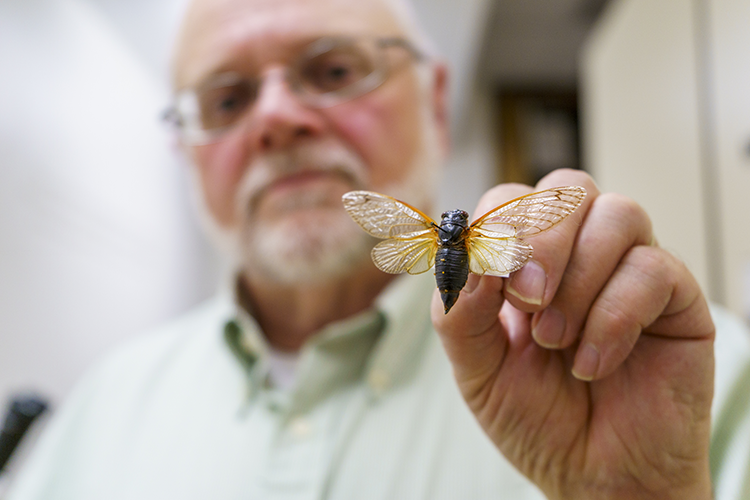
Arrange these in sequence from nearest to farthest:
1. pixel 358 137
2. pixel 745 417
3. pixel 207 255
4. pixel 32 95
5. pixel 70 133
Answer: pixel 745 417, pixel 358 137, pixel 32 95, pixel 70 133, pixel 207 255

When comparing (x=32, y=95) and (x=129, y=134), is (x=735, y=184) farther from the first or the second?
(x=129, y=134)

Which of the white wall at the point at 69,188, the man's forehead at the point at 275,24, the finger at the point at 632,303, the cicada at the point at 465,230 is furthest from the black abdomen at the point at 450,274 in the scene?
the white wall at the point at 69,188

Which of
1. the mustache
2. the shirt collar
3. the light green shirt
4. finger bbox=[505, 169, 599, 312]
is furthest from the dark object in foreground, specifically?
finger bbox=[505, 169, 599, 312]

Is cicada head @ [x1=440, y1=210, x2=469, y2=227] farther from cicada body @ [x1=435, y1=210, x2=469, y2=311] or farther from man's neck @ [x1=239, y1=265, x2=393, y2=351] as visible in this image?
man's neck @ [x1=239, y1=265, x2=393, y2=351]

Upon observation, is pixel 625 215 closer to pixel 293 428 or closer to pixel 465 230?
pixel 465 230

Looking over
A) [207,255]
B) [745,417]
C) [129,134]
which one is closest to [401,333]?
[745,417]

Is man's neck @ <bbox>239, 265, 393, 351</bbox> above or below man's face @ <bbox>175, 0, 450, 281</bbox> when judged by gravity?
below

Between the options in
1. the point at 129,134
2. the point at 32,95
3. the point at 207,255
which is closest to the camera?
the point at 32,95
